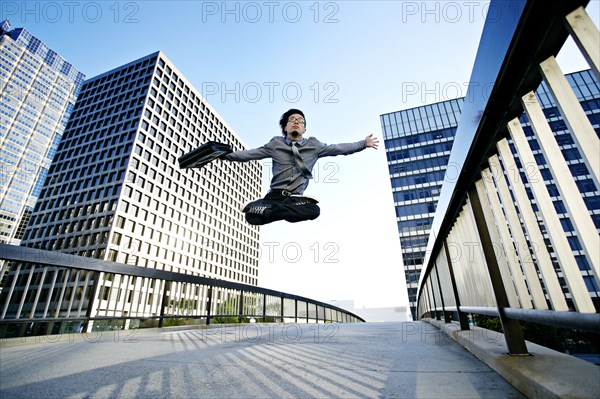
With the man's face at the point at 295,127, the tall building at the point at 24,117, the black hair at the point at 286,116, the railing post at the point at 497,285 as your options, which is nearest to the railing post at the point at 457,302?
the railing post at the point at 497,285

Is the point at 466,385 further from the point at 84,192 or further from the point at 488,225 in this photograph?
the point at 84,192

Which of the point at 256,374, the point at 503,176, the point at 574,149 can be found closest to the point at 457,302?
the point at 503,176

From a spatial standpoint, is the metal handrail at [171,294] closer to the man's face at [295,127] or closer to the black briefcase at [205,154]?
the black briefcase at [205,154]

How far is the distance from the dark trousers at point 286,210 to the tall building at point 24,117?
425 feet

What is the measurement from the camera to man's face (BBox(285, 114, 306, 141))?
3.96 m

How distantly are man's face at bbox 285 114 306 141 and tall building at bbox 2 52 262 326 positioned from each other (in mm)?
40354

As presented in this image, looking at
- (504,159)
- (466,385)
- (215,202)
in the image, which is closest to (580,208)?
(504,159)

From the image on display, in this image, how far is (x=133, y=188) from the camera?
43.4 m

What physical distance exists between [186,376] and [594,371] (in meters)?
2.55

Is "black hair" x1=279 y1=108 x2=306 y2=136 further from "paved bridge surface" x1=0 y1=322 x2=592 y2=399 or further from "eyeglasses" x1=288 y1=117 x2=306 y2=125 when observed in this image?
"paved bridge surface" x1=0 y1=322 x2=592 y2=399

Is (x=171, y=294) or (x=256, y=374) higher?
(x=171, y=294)

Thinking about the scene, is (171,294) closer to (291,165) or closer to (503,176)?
(291,165)

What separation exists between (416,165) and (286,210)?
58.2 meters

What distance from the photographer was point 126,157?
1741 inches
